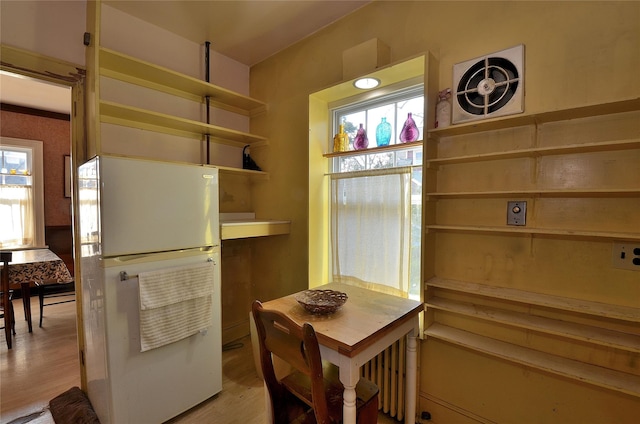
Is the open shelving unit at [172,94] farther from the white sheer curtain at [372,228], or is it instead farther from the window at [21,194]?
the window at [21,194]

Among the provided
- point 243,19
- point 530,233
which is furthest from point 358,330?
point 243,19

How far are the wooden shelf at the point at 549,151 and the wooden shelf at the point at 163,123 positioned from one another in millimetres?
1760

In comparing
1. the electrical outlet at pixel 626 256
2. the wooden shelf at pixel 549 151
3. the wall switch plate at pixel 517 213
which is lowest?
the electrical outlet at pixel 626 256

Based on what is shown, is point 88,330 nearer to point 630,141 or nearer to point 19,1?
point 19,1

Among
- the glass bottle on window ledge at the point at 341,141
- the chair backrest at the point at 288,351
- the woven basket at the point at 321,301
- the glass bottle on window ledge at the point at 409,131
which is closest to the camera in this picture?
the chair backrest at the point at 288,351

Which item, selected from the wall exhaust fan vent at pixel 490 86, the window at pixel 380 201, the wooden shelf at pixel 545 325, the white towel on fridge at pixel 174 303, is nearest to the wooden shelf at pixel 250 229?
the white towel on fridge at pixel 174 303

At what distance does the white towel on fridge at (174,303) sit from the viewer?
159 cm

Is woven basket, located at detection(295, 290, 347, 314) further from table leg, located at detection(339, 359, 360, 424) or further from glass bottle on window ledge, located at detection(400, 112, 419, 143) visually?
glass bottle on window ledge, located at detection(400, 112, 419, 143)

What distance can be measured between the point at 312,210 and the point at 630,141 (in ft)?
5.69

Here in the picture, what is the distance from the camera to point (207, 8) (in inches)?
81.7

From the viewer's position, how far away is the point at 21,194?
4.16 m

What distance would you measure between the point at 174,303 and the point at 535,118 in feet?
7.10

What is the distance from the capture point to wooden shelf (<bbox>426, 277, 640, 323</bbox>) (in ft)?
3.84

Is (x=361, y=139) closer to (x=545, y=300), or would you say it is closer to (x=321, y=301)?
(x=321, y=301)
